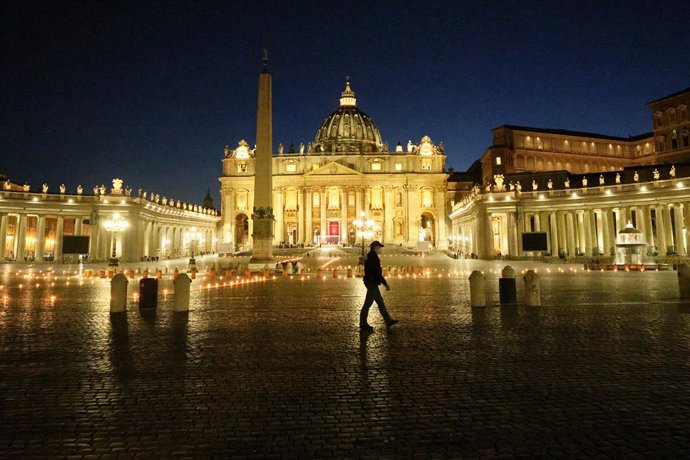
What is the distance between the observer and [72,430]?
Answer: 15.3 ft

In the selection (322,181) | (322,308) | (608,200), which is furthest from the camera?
(322,181)

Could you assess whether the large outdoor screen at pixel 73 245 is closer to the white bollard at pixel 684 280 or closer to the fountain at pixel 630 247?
the white bollard at pixel 684 280

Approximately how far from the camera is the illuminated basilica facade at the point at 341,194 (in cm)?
10131

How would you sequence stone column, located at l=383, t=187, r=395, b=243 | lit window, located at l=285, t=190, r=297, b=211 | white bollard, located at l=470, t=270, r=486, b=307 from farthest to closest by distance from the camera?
lit window, located at l=285, t=190, r=297, b=211, stone column, located at l=383, t=187, r=395, b=243, white bollard, located at l=470, t=270, r=486, b=307

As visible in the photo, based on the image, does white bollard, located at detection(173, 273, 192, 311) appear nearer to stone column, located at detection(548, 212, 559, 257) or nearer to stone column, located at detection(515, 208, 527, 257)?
stone column, located at detection(515, 208, 527, 257)

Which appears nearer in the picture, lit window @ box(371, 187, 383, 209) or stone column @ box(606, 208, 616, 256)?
stone column @ box(606, 208, 616, 256)

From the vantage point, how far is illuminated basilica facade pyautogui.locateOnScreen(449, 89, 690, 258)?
4731cm

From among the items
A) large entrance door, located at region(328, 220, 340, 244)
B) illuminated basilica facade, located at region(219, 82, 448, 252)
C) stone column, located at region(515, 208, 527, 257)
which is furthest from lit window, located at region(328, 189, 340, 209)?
stone column, located at region(515, 208, 527, 257)

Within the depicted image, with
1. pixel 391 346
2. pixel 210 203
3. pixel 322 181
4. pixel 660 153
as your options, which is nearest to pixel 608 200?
pixel 660 153

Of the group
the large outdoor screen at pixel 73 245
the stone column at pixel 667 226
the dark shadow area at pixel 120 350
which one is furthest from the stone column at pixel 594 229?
the large outdoor screen at pixel 73 245

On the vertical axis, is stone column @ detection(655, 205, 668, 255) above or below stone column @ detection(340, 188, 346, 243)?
below

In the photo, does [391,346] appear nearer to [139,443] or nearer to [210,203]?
[139,443]

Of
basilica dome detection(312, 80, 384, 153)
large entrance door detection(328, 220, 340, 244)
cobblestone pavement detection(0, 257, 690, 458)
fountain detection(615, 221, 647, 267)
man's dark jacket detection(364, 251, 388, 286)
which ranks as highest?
basilica dome detection(312, 80, 384, 153)

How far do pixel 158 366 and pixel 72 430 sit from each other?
2.45 metres
